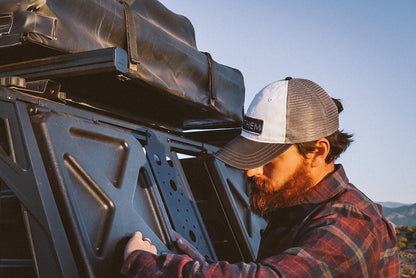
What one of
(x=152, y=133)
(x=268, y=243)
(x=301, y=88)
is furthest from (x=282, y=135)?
(x=152, y=133)

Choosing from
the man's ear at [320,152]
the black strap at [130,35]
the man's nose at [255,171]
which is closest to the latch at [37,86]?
the black strap at [130,35]

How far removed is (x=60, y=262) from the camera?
6.91 ft

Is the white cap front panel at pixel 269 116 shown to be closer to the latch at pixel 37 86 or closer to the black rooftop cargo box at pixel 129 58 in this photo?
the black rooftop cargo box at pixel 129 58

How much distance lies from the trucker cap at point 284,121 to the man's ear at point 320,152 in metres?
0.05

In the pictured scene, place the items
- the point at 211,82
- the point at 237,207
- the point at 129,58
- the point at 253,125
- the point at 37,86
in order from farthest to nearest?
the point at 237,207 → the point at 211,82 → the point at 129,58 → the point at 37,86 → the point at 253,125

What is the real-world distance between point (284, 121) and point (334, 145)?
33cm

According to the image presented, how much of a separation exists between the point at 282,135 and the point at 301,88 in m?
0.23

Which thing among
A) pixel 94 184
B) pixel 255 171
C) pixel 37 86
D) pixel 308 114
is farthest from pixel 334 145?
pixel 37 86

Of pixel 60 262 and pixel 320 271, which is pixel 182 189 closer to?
pixel 60 262

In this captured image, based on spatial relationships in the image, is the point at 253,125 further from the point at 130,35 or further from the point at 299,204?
the point at 130,35

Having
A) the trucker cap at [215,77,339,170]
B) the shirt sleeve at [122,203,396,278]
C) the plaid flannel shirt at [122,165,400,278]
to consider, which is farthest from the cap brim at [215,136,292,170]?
the shirt sleeve at [122,203,396,278]

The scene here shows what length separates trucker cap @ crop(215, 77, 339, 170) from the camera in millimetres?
2006

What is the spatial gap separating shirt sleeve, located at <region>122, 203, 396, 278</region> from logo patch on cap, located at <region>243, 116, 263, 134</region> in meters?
0.47

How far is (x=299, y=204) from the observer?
2066 millimetres
